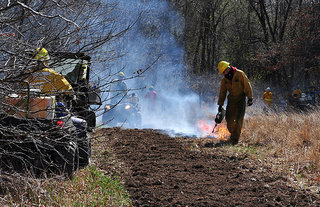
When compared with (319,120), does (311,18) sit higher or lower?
higher

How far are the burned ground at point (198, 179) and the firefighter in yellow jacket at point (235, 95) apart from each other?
1.21m

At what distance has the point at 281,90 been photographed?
25625mm

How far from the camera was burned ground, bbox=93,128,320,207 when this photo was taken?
4.68 metres

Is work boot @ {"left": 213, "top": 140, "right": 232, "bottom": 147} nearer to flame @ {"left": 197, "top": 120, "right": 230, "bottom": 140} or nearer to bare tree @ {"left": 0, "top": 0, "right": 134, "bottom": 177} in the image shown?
flame @ {"left": 197, "top": 120, "right": 230, "bottom": 140}

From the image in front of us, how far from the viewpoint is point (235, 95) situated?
30.6ft

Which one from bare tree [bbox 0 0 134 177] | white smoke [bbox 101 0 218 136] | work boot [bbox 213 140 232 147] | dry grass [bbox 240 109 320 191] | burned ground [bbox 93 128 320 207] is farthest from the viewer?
white smoke [bbox 101 0 218 136]

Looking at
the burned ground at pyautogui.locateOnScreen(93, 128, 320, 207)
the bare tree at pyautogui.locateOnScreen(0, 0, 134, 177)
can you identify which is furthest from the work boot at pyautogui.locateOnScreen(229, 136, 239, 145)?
the bare tree at pyautogui.locateOnScreen(0, 0, 134, 177)

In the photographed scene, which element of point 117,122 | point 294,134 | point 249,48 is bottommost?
point 117,122

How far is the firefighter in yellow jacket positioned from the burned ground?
121cm

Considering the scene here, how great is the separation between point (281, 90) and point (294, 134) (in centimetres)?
1793

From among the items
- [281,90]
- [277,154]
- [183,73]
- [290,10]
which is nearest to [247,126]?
[277,154]

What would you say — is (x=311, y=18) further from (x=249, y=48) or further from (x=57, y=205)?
(x=57, y=205)

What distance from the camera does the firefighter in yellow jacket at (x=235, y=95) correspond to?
9133mm

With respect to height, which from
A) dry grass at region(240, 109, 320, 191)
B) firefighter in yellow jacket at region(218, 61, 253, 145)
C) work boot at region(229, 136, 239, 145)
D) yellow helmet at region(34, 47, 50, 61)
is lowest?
work boot at region(229, 136, 239, 145)
